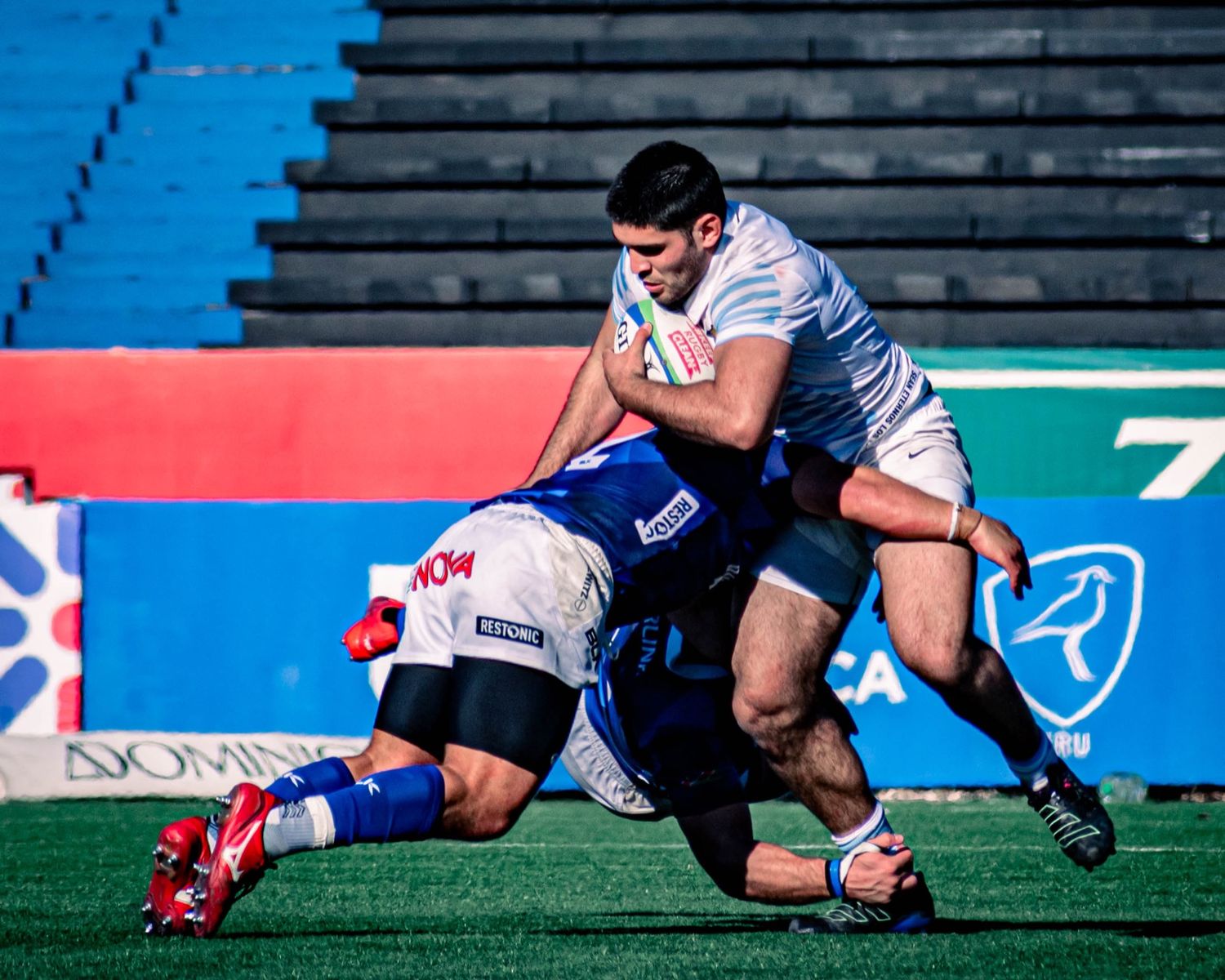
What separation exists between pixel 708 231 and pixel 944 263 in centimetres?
632

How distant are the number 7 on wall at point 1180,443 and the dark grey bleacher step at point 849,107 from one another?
8.91 feet

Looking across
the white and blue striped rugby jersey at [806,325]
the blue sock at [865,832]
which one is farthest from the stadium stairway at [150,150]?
the blue sock at [865,832]

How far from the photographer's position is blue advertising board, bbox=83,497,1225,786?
718 centimetres

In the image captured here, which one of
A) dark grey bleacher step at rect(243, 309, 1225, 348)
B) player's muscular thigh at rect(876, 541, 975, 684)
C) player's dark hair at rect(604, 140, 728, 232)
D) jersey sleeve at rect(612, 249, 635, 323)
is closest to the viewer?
player's dark hair at rect(604, 140, 728, 232)

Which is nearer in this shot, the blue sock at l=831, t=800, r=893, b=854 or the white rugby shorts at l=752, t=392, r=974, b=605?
the blue sock at l=831, t=800, r=893, b=854

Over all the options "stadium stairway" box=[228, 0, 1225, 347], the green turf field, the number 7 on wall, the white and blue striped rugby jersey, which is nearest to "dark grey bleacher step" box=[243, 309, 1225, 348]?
"stadium stairway" box=[228, 0, 1225, 347]

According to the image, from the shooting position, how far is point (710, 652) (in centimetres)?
426

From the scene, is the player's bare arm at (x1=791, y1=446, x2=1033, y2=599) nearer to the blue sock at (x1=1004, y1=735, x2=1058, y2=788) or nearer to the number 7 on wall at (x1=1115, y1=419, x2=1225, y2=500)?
the blue sock at (x1=1004, y1=735, x2=1058, y2=788)

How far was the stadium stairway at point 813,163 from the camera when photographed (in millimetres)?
9852

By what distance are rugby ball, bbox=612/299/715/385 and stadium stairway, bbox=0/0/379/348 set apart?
639 cm

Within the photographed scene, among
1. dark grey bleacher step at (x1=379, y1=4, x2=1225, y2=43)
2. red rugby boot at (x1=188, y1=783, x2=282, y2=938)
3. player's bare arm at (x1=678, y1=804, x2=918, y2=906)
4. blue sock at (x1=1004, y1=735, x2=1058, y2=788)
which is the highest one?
dark grey bleacher step at (x1=379, y1=4, x2=1225, y2=43)

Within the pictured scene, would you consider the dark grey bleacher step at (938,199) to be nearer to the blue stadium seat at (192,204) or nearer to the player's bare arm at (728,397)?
the blue stadium seat at (192,204)

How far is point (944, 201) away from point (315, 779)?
7.51 meters

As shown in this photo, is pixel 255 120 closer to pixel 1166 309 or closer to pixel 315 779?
pixel 1166 309
